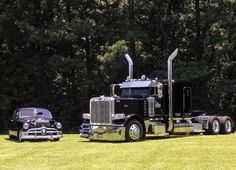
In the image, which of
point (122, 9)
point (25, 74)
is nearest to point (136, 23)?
point (122, 9)

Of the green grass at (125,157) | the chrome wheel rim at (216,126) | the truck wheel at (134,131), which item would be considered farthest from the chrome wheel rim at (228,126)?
the green grass at (125,157)

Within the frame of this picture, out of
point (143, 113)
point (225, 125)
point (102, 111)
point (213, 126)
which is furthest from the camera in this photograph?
point (225, 125)

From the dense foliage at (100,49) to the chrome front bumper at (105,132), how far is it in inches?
449

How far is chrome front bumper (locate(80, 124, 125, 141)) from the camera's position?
21297 millimetres

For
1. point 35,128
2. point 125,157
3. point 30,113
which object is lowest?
point 125,157

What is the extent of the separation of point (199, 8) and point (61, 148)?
23501mm

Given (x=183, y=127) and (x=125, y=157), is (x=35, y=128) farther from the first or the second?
(x=125, y=157)

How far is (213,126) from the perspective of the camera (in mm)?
26109

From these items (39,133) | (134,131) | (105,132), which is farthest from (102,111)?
(39,133)

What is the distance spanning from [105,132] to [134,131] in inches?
46.8

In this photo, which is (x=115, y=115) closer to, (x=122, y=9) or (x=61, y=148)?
(x=61, y=148)

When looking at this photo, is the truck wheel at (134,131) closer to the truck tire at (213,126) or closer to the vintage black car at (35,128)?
the vintage black car at (35,128)

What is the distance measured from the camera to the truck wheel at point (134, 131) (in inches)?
848

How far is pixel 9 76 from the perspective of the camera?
36.5 m
